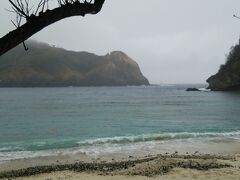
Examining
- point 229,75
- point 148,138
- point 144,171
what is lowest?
point 148,138

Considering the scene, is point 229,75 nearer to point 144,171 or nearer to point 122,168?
point 122,168

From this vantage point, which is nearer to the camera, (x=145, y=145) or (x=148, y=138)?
(x=145, y=145)

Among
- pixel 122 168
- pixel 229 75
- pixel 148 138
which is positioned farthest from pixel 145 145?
pixel 229 75

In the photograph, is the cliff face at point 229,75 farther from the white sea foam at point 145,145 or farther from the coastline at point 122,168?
the coastline at point 122,168

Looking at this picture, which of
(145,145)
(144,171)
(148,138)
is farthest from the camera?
(148,138)

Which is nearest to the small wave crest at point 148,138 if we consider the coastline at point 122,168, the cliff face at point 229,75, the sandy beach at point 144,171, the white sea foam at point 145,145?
the white sea foam at point 145,145

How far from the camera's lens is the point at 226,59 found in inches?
4919

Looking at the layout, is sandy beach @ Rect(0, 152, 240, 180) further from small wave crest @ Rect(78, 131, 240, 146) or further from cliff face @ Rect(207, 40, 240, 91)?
cliff face @ Rect(207, 40, 240, 91)

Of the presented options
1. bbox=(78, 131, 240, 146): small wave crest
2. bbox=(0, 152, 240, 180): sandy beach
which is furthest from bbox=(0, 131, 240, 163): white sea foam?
bbox=(0, 152, 240, 180): sandy beach

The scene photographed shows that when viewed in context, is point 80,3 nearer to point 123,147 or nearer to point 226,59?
point 123,147

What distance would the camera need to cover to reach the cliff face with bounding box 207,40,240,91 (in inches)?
4348

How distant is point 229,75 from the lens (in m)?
112

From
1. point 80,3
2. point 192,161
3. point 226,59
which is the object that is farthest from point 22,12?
point 226,59

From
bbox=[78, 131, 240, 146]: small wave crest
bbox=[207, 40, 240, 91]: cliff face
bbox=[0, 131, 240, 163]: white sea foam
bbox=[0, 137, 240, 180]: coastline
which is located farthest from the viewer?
bbox=[207, 40, 240, 91]: cliff face
